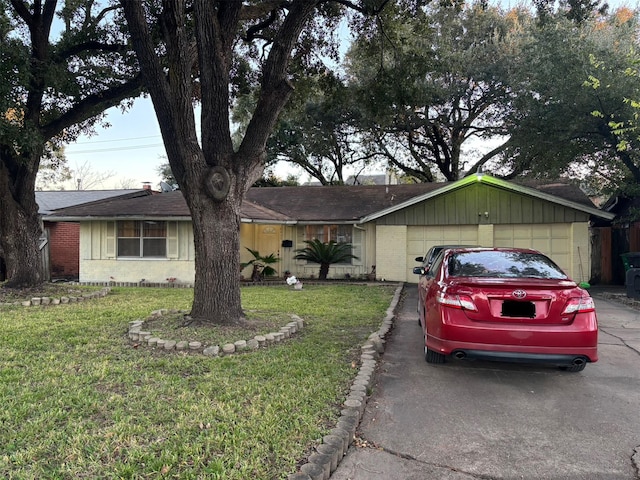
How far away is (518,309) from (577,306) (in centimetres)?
58

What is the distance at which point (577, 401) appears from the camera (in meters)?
4.16

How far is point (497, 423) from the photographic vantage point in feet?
12.1

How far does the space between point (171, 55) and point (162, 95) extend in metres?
0.60

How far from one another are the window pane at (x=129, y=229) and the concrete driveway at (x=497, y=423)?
11.4m

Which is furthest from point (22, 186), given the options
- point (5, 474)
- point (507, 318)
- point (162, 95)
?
point (507, 318)

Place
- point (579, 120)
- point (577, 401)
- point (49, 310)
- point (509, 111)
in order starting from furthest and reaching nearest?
point (509, 111), point (579, 120), point (49, 310), point (577, 401)

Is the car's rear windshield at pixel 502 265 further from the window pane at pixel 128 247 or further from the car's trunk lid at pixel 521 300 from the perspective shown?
the window pane at pixel 128 247

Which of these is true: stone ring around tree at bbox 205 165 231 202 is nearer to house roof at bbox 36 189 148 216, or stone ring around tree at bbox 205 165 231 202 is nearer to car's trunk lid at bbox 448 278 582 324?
car's trunk lid at bbox 448 278 582 324

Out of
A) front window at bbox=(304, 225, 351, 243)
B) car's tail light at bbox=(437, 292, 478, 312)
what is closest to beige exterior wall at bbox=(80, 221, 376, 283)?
front window at bbox=(304, 225, 351, 243)

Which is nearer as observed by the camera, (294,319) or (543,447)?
(543,447)

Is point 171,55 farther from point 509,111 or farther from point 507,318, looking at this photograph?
point 509,111

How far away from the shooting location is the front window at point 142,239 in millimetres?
14156

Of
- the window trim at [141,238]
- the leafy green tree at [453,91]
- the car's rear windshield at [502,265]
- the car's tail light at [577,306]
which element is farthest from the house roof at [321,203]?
the car's tail light at [577,306]

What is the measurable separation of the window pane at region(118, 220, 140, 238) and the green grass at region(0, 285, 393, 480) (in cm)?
763
